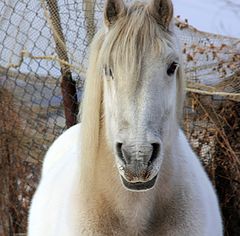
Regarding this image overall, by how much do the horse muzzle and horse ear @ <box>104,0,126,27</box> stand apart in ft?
1.89

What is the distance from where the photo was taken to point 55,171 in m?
3.48

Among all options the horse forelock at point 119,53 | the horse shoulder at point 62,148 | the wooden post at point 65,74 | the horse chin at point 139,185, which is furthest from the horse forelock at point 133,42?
the wooden post at point 65,74

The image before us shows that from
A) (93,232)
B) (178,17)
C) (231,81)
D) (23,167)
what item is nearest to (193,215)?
(93,232)

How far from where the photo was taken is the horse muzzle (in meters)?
2.27

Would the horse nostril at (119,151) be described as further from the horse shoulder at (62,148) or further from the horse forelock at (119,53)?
the horse shoulder at (62,148)

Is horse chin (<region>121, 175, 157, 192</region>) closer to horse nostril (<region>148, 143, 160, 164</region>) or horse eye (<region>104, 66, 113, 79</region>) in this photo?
horse nostril (<region>148, 143, 160, 164</region>)

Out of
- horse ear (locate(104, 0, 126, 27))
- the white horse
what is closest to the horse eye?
the white horse

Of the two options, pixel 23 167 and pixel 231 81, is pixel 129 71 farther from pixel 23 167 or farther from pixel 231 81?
pixel 23 167

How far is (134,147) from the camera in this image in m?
2.28

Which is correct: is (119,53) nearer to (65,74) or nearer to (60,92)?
(65,74)

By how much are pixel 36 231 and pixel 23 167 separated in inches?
66.0

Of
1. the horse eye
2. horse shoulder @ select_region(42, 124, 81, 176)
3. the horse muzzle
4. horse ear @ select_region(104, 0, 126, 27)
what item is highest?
horse ear @ select_region(104, 0, 126, 27)

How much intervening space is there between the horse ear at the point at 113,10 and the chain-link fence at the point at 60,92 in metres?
1.52

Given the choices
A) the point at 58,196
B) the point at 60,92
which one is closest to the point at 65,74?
the point at 60,92
